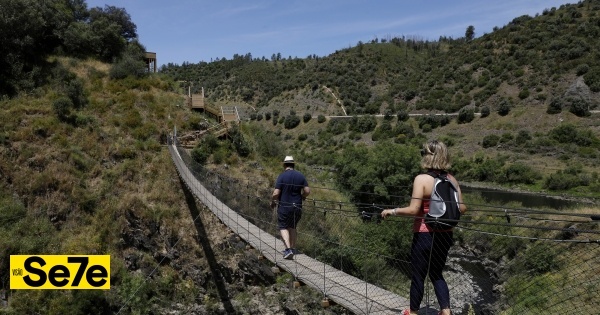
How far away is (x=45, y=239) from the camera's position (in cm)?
898

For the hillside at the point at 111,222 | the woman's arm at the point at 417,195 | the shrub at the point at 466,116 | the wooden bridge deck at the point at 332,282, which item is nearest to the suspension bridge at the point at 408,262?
the wooden bridge deck at the point at 332,282

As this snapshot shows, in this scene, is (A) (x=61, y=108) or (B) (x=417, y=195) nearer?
(B) (x=417, y=195)

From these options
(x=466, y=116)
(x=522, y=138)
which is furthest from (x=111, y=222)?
(x=466, y=116)

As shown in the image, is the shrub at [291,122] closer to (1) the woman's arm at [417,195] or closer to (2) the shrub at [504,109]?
(2) the shrub at [504,109]

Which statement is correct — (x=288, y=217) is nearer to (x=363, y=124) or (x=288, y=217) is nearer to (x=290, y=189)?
(x=290, y=189)

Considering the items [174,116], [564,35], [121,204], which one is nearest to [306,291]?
[121,204]

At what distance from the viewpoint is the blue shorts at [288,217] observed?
4.18 m

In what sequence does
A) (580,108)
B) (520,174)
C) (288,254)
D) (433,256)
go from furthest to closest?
(580,108) < (520,174) < (288,254) < (433,256)

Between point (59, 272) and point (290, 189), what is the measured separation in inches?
239

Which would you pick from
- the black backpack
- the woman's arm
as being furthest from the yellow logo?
the black backpack

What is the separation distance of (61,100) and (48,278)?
20.6 feet

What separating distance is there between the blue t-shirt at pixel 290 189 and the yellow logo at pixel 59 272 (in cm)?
586

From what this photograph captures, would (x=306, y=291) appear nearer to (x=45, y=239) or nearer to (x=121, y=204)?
(x=121, y=204)

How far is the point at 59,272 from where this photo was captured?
794cm
